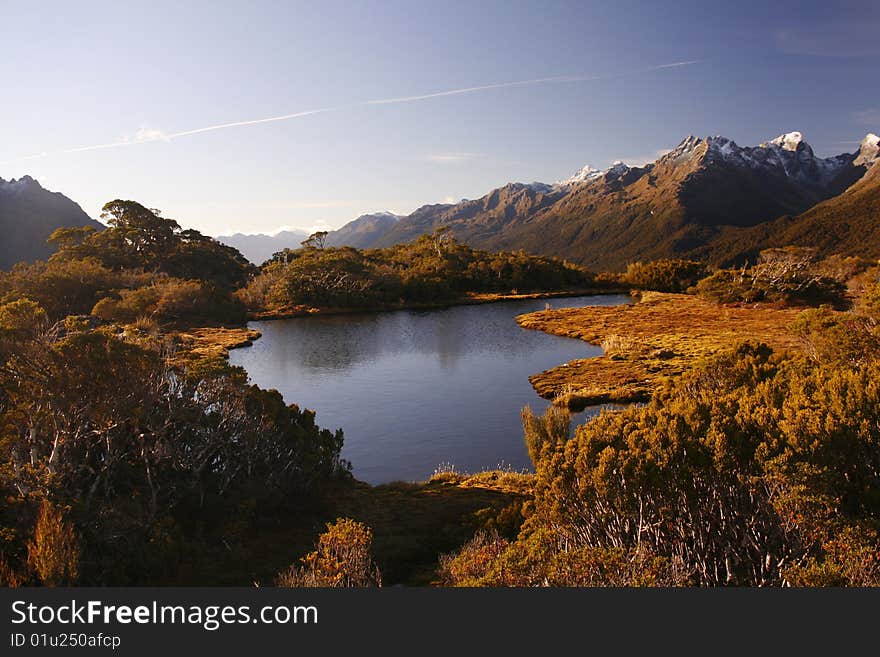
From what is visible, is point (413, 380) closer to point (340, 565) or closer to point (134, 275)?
point (340, 565)

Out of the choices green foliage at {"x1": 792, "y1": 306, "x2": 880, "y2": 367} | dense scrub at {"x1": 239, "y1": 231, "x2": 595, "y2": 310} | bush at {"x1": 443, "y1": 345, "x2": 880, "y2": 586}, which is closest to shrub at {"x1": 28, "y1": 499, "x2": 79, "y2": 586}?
bush at {"x1": 443, "y1": 345, "x2": 880, "y2": 586}

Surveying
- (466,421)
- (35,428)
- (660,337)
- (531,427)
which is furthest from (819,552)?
(660,337)

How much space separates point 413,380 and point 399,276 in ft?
177

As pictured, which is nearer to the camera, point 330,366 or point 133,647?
point 133,647

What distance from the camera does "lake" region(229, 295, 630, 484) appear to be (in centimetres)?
2722

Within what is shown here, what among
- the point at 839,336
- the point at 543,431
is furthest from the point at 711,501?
the point at 839,336

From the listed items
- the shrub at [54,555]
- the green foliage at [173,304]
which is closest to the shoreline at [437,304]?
the green foliage at [173,304]

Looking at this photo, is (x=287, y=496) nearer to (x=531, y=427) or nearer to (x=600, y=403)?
(x=531, y=427)

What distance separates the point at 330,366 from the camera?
1848 inches

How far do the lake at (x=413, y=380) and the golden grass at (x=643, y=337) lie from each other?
99.4 inches

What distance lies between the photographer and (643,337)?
5397 cm

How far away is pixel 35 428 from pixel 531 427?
17.4 metres

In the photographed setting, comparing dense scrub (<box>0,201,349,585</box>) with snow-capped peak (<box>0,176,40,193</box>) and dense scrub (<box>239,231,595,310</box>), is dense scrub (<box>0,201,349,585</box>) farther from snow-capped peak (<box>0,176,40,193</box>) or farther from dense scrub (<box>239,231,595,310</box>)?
snow-capped peak (<box>0,176,40,193</box>)

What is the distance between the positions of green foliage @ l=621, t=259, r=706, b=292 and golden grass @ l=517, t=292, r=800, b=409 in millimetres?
15960
